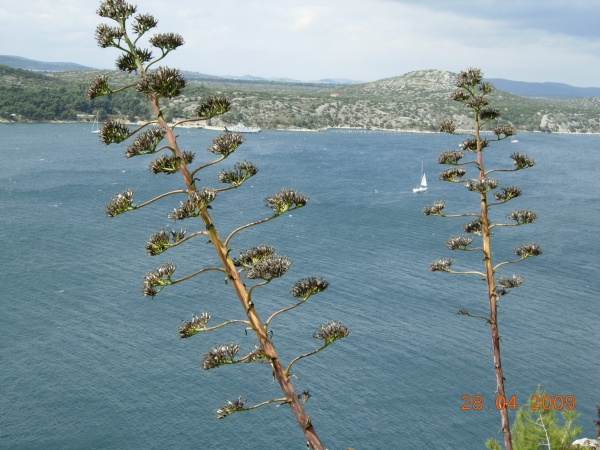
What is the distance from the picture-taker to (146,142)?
7203mm

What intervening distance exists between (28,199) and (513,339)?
5175 cm

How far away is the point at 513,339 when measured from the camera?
37.3 metres

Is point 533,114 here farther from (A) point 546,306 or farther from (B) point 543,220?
(A) point 546,306

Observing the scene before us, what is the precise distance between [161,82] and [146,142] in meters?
0.73

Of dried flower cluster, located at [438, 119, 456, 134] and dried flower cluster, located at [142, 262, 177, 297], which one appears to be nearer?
dried flower cluster, located at [142, 262, 177, 297]

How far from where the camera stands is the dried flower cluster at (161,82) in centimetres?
695

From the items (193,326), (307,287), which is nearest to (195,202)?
(193,326)

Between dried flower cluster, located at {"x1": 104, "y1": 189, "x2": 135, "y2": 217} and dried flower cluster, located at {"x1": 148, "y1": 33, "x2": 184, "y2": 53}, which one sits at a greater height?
dried flower cluster, located at {"x1": 148, "y1": 33, "x2": 184, "y2": 53}

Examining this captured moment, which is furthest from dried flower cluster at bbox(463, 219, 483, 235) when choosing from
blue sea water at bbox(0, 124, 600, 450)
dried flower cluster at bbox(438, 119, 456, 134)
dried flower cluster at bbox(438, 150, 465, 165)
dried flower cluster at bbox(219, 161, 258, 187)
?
blue sea water at bbox(0, 124, 600, 450)

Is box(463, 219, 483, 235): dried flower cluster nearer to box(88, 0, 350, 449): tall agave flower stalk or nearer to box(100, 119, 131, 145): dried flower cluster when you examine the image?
box(88, 0, 350, 449): tall agave flower stalk

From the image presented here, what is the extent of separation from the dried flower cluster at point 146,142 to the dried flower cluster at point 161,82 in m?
0.44

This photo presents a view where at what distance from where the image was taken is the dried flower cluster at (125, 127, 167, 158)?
7.16 meters

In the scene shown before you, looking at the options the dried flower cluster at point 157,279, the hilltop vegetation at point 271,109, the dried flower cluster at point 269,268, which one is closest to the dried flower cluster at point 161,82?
the dried flower cluster at point 157,279

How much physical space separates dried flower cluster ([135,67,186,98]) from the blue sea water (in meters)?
22.6
